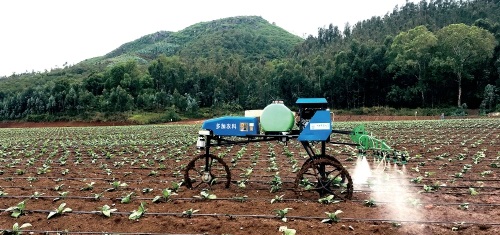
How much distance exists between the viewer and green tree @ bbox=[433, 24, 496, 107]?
51.8m

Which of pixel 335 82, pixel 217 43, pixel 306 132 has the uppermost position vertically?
pixel 217 43

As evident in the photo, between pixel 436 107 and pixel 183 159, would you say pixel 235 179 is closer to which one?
pixel 183 159

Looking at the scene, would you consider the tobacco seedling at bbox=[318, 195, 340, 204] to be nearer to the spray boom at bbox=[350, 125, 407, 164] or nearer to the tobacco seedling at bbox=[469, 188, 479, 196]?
the spray boom at bbox=[350, 125, 407, 164]

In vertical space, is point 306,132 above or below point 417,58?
below

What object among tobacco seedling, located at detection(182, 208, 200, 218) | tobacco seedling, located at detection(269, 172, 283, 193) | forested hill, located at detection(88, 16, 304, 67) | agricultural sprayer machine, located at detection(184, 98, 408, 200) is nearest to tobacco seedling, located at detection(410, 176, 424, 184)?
agricultural sprayer machine, located at detection(184, 98, 408, 200)

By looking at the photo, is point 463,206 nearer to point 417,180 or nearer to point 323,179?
point 417,180

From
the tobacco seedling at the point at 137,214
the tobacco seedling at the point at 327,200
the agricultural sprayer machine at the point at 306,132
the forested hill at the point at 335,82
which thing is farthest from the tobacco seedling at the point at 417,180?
the forested hill at the point at 335,82

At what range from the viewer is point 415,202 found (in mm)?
6691

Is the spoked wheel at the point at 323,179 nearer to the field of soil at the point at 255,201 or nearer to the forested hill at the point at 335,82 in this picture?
the field of soil at the point at 255,201

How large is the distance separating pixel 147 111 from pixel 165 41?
115191mm

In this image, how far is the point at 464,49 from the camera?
52.3 meters

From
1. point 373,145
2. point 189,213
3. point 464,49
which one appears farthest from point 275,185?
point 464,49

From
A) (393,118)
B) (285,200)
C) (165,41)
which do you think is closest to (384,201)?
(285,200)

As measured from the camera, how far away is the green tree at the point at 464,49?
51750 millimetres
